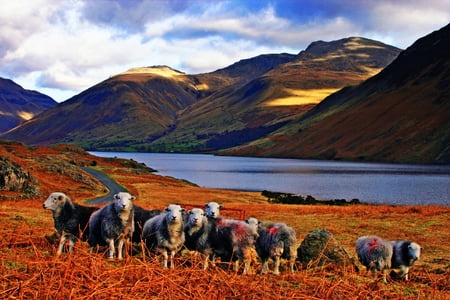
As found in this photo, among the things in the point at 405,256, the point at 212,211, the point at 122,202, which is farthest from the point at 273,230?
the point at 122,202

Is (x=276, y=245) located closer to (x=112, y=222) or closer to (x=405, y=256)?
(x=405, y=256)

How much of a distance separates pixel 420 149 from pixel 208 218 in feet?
530

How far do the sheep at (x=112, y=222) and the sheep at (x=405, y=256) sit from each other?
9.74 meters

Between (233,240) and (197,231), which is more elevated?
(197,231)

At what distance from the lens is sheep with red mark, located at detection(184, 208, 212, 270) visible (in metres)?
12.7

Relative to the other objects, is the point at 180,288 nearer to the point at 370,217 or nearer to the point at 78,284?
the point at 78,284

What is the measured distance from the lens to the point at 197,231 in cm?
1298

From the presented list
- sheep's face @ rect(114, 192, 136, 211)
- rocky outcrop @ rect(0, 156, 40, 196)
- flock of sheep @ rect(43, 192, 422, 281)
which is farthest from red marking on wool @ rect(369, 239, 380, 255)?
rocky outcrop @ rect(0, 156, 40, 196)

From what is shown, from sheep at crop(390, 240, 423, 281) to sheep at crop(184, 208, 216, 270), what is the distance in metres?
7.15

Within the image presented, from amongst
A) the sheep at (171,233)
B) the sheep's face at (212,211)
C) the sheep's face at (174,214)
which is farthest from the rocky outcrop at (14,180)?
the sheep's face at (174,214)

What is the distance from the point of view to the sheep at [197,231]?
1271 cm

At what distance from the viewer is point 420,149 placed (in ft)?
508

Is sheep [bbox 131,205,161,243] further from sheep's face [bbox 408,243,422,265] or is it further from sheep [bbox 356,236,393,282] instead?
sheep's face [bbox 408,243,422,265]

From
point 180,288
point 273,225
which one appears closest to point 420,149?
point 273,225
